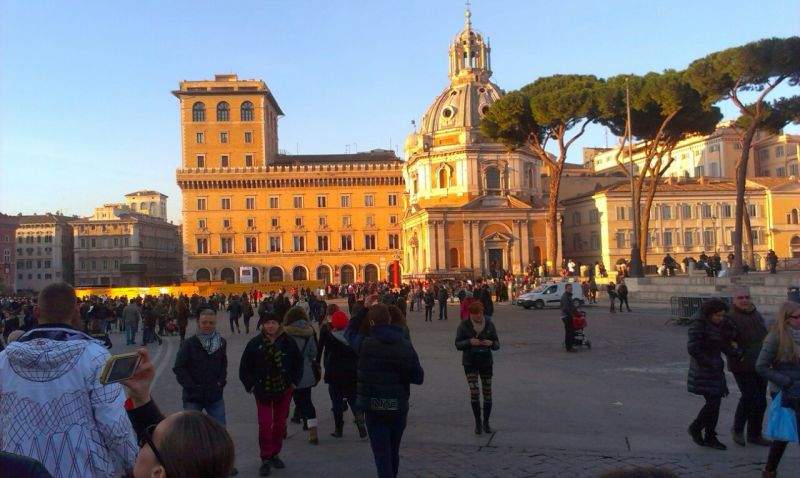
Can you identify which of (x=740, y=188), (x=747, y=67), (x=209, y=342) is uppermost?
(x=747, y=67)

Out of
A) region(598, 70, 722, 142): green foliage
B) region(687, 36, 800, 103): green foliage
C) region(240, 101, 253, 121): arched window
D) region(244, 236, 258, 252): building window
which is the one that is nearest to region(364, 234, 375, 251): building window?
region(244, 236, 258, 252): building window

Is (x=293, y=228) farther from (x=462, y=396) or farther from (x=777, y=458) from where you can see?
(x=777, y=458)

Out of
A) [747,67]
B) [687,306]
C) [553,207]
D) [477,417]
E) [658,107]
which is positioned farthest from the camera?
[553,207]

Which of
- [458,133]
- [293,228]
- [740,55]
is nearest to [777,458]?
[740,55]

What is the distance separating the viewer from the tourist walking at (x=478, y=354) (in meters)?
7.63

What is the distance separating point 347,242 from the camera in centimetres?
7500

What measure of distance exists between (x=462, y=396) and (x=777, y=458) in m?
4.83

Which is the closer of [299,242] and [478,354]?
[478,354]

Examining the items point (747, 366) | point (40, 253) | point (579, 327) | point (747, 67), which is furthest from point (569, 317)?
point (40, 253)

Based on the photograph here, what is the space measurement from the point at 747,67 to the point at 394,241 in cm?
4883

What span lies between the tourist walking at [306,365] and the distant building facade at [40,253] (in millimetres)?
83284

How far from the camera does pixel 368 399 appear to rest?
5641mm

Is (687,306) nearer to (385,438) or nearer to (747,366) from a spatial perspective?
(747,366)

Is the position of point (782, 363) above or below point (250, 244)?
below
